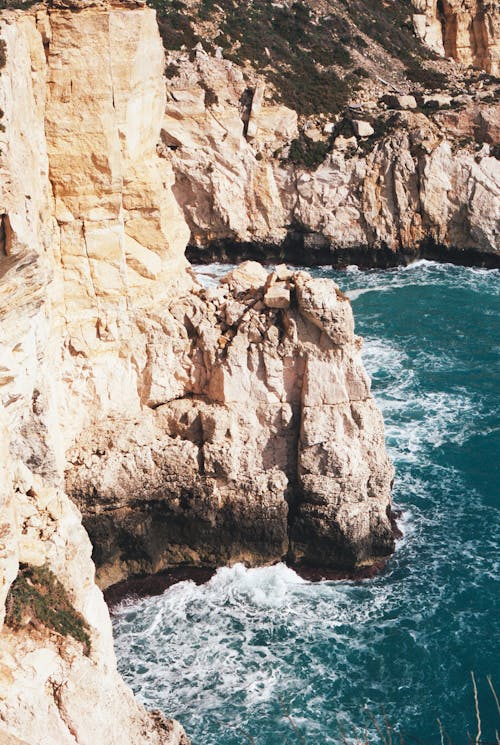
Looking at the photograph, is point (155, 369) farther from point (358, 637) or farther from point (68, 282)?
point (358, 637)

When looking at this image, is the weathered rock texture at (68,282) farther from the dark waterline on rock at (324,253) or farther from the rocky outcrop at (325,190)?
the dark waterline on rock at (324,253)

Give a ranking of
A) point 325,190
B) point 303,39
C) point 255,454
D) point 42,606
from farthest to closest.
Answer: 1. point 303,39
2. point 325,190
3. point 255,454
4. point 42,606

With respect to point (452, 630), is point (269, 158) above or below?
above

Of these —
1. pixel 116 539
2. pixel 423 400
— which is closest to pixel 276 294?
pixel 116 539

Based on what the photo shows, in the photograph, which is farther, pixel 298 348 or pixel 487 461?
pixel 487 461

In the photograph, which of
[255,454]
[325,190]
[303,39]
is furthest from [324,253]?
[255,454]

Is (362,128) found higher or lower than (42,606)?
higher

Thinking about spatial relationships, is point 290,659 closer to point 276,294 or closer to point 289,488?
point 289,488
